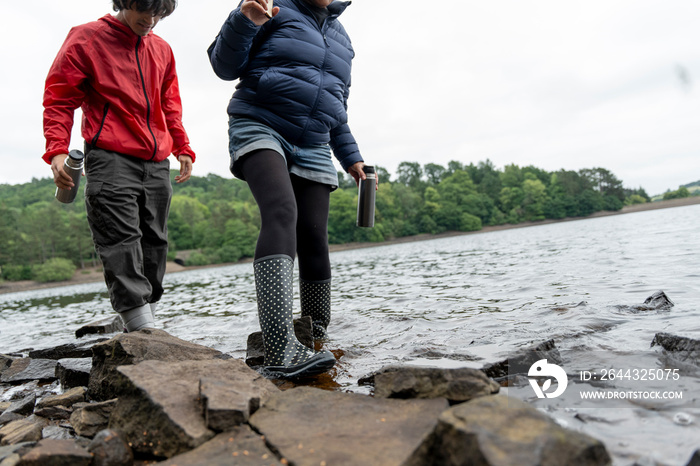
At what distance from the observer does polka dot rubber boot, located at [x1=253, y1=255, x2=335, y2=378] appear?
2387 millimetres

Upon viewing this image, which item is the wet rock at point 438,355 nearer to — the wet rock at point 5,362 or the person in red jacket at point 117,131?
the person in red jacket at point 117,131

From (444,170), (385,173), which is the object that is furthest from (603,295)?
(444,170)

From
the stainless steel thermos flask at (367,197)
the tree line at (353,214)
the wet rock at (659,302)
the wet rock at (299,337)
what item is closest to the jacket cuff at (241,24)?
the stainless steel thermos flask at (367,197)

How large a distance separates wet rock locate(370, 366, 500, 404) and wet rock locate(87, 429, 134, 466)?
942mm

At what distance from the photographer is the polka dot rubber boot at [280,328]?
2387 millimetres

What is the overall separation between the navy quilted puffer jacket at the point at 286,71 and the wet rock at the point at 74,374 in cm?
189

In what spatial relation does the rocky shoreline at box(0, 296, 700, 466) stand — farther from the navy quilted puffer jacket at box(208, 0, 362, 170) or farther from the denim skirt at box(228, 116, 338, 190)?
the navy quilted puffer jacket at box(208, 0, 362, 170)

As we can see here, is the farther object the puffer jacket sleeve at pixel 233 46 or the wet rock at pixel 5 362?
the wet rock at pixel 5 362

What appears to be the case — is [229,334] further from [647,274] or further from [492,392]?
[647,274]

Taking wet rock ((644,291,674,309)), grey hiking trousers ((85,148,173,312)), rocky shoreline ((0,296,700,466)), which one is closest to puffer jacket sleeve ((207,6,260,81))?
grey hiking trousers ((85,148,173,312))

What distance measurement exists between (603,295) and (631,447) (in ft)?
12.4

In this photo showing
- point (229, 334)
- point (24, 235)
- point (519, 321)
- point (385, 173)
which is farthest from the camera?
point (385, 173)

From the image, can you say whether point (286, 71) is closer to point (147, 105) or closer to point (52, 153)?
point (147, 105)

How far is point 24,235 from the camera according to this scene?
2995 inches
